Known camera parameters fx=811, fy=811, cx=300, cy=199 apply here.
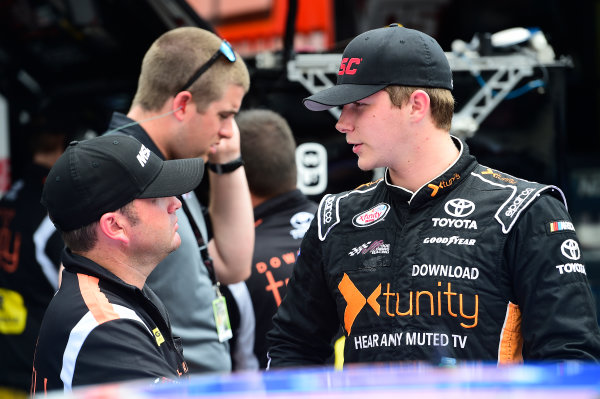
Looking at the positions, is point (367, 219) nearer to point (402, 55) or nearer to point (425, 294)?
point (425, 294)

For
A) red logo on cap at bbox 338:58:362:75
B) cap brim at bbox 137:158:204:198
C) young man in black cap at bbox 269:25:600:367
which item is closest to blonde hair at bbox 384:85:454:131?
young man in black cap at bbox 269:25:600:367

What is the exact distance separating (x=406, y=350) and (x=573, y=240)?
485mm

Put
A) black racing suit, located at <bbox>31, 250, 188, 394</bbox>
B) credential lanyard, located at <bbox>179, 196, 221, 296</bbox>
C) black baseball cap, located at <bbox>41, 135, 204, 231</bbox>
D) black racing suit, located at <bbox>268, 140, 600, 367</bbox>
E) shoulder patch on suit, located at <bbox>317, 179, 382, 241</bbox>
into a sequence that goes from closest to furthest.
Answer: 1. black racing suit, located at <bbox>31, 250, 188, 394</bbox>
2. black racing suit, located at <bbox>268, 140, 600, 367</bbox>
3. black baseball cap, located at <bbox>41, 135, 204, 231</bbox>
4. shoulder patch on suit, located at <bbox>317, 179, 382, 241</bbox>
5. credential lanyard, located at <bbox>179, 196, 221, 296</bbox>

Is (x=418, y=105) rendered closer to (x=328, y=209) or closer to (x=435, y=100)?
(x=435, y=100)

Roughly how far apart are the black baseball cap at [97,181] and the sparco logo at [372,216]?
512mm

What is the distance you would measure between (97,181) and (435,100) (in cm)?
90

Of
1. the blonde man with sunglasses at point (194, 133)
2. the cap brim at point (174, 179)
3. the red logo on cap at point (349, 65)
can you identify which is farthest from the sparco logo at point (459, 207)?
the blonde man with sunglasses at point (194, 133)

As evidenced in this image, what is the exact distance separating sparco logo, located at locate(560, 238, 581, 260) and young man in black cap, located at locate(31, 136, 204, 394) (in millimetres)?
957

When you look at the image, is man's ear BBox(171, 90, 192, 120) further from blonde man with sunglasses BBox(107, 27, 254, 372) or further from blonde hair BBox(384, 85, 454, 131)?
blonde hair BBox(384, 85, 454, 131)

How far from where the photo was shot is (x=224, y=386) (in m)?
1.02

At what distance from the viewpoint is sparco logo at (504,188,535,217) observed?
78.5 inches

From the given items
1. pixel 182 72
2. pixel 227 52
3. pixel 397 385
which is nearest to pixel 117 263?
pixel 182 72

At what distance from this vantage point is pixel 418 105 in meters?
2.12

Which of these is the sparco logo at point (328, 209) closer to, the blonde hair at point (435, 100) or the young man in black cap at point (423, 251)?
the young man in black cap at point (423, 251)
